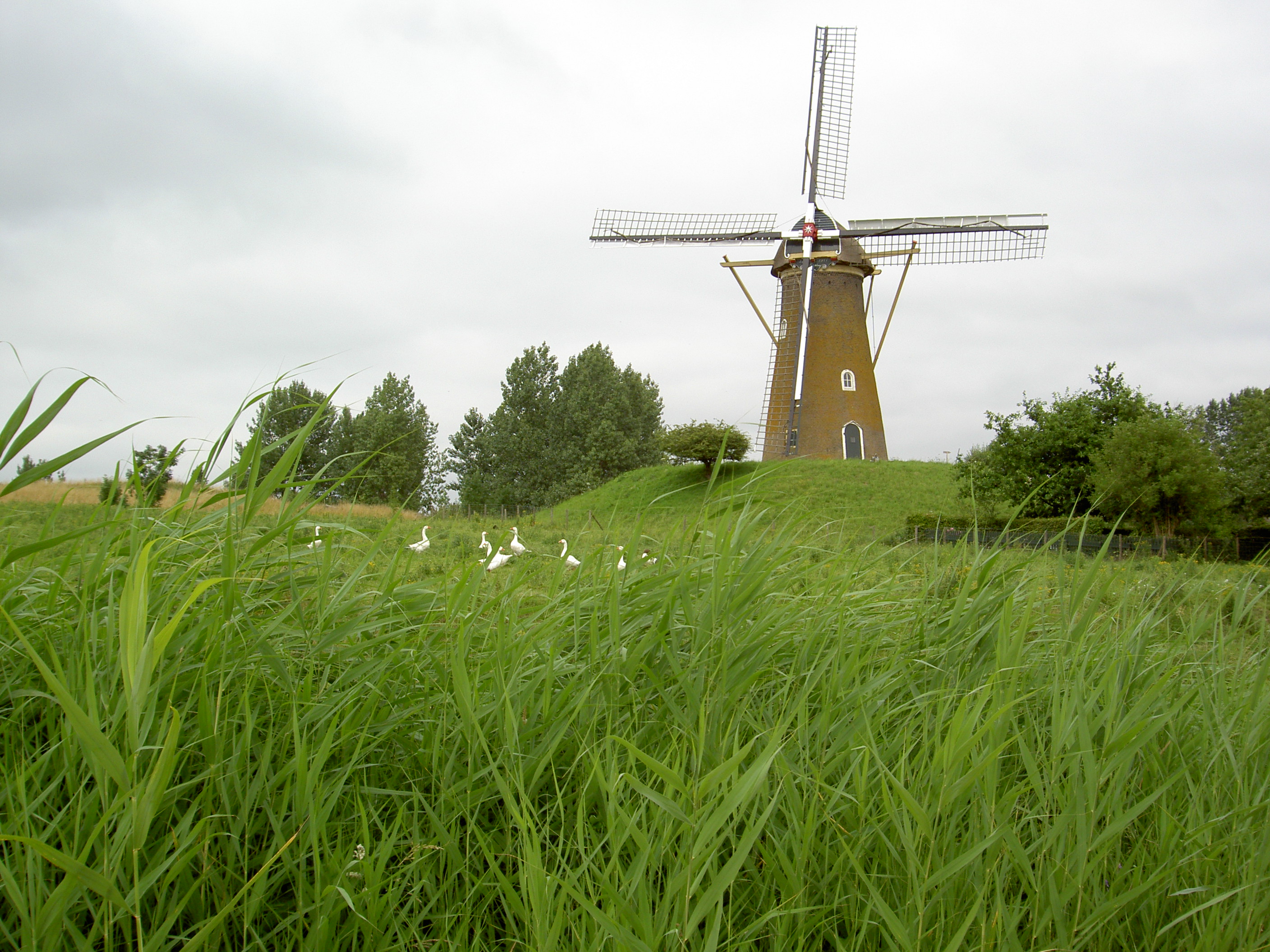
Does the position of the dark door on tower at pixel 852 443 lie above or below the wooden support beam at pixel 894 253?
below

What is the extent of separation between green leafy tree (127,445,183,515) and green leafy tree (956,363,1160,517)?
1957 centimetres

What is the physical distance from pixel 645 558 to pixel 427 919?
1504 millimetres

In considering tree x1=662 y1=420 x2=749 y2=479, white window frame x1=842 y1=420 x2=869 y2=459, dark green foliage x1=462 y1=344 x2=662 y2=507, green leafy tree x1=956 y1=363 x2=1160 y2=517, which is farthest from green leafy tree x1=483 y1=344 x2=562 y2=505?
green leafy tree x1=956 y1=363 x2=1160 y2=517

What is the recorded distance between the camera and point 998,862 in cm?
221

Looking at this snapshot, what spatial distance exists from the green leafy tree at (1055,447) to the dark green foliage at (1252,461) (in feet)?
17.2

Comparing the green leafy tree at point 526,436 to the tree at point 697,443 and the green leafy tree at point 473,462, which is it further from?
the tree at point 697,443

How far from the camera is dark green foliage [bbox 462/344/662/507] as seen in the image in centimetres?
4341

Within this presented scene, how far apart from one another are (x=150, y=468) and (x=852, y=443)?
86.2 feet

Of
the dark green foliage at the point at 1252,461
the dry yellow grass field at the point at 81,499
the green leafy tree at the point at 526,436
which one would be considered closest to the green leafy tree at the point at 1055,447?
the dark green foliage at the point at 1252,461

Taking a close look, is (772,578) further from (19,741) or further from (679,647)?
(19,741)

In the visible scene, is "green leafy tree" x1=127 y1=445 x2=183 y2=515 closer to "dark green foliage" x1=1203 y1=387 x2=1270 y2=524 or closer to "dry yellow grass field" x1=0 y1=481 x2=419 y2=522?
"dry yellow grass field" x1=0 y1=481 x2=419 y2=522

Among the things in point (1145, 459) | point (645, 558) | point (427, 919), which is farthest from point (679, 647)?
point (1145, 459)

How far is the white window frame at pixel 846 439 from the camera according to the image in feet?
91.0

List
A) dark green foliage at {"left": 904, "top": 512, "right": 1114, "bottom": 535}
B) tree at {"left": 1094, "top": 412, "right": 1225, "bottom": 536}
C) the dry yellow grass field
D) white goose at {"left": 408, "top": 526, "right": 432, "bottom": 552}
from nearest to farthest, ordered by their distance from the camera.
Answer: white goose at {"left": 408, "top": 526, "right": 432, "bottom": 552} → the dry yellow grass field → dark green foliage at {"left": 904, "top": 512, "right": 1114, "bottom": 535} → tree at {"left": 1094, "top": 412, "right": 1225, "bottom": 536}
